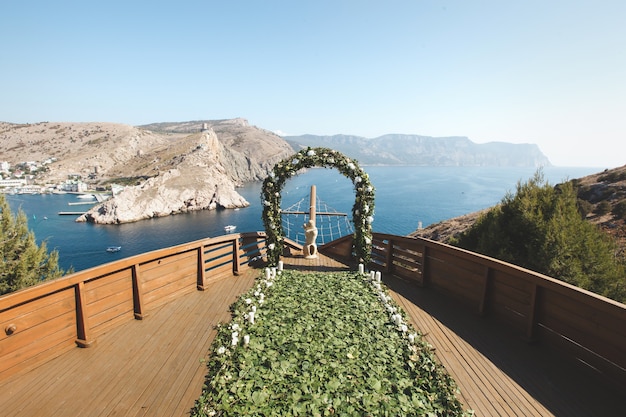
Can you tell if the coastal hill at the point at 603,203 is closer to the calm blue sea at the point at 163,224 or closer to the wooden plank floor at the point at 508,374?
the calm blue sea at the point at 163,224

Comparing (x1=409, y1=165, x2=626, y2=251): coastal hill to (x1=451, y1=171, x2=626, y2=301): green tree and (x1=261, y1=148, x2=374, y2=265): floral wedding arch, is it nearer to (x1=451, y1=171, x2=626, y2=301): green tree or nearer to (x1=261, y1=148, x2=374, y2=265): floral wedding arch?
(x1=451, y1=171, x2=626, y2=301): green tree

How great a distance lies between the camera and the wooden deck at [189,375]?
10.8ft

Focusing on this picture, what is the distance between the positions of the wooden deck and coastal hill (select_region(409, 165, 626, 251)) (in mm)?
16237

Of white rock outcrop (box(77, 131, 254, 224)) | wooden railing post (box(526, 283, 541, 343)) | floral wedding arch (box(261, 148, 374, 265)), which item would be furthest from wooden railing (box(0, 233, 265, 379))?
white rock outcrop (box(77, 131, 254, 224))

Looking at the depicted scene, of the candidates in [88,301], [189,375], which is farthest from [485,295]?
[88,301]

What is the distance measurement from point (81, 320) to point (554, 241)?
13.7 metres

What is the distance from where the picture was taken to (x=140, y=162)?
11406 cm

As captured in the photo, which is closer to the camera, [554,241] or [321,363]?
[321,363]

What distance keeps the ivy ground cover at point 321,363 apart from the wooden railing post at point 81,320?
192cm

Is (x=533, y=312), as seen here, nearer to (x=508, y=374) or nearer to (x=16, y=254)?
(x=508, y=374)

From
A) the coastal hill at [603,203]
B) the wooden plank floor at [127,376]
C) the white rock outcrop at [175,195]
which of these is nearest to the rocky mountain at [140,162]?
the white rock outcrop at [175,195]

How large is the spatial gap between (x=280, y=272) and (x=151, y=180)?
7805 cm

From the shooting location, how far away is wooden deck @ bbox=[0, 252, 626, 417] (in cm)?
328

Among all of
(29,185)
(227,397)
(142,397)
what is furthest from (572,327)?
(29,185)
